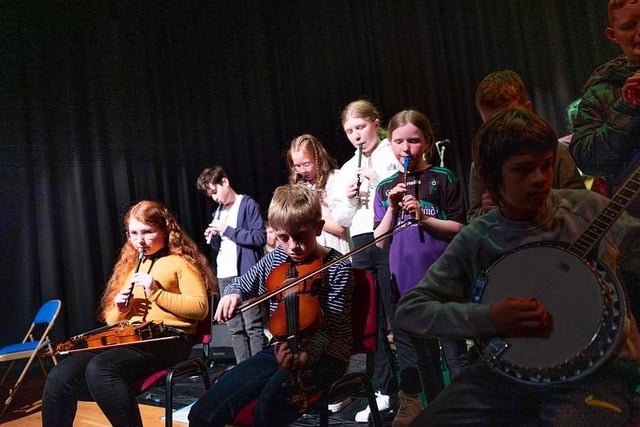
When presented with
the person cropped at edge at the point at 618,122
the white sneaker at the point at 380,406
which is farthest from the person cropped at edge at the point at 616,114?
the white sneaker at the point at 380,406

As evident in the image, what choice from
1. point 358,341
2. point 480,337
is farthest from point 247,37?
point 480,337

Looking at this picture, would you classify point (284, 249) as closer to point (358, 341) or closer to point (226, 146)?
point (358, 341)

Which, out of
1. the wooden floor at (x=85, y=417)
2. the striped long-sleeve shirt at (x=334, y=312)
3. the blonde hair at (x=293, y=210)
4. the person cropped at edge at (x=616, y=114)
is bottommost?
the wooden floor at (x=85, y=417)

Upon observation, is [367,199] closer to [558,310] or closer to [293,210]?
[293,210]

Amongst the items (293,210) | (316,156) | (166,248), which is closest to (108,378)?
(166,248)

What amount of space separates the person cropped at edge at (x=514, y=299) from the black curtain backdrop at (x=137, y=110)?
5.44 ft

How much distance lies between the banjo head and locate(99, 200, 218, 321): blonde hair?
1529 mm

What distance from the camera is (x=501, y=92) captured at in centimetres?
141

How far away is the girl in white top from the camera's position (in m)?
Result: 2.70

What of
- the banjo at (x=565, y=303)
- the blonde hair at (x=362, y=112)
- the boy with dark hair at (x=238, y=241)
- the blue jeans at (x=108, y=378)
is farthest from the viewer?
the boy with dark hair at (x=238, y=241)

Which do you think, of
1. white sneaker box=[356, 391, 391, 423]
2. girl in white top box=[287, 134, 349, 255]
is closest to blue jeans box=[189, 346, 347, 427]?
white sneaker box=[356, 391, 391, 423]

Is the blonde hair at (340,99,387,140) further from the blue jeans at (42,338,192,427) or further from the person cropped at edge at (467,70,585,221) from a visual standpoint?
the blue jeans at (42,338,192,427)

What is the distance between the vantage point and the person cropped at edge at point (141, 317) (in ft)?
6.70

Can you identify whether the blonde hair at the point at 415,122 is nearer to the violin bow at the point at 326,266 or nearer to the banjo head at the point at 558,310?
the violin bow at the point at 326,266
